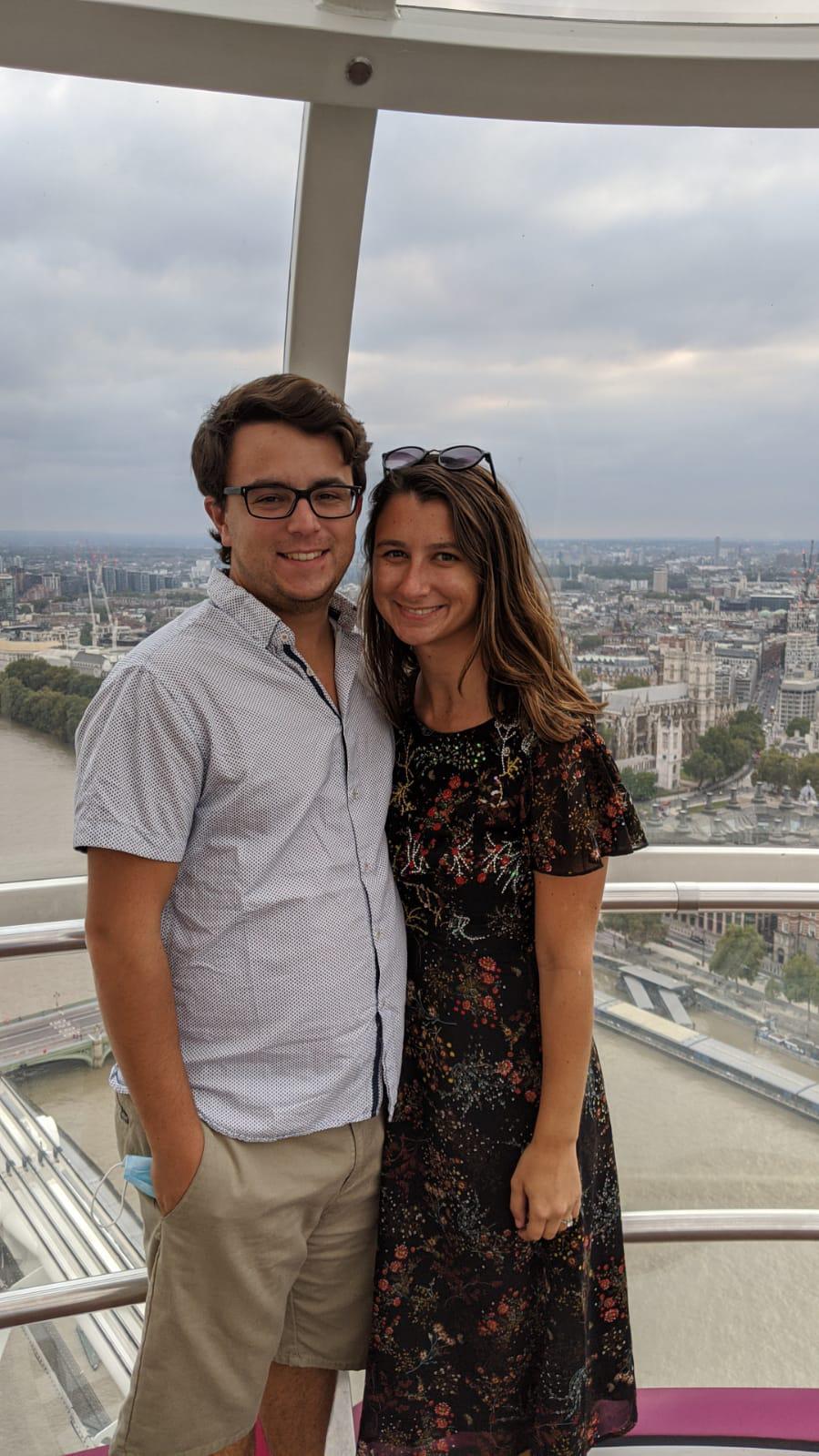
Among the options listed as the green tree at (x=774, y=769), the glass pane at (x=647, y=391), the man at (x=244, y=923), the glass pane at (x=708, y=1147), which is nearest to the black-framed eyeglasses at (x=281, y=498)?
the man at (x=244, y=923)

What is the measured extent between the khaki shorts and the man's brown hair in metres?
1.08

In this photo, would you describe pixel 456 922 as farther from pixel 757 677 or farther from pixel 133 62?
pixel 133 62

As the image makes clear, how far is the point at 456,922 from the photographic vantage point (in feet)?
5.44

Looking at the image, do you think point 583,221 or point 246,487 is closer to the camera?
point 246,487

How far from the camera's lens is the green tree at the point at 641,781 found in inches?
117

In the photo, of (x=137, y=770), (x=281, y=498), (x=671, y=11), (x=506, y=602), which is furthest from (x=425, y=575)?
(x=671, y=11)

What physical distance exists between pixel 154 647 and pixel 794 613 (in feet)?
6.56

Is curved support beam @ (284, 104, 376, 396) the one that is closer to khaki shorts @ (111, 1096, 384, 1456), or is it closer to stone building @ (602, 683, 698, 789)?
stone building @ (602, 683, 698, 789)

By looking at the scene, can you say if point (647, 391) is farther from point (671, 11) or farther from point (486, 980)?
point (486, 980)

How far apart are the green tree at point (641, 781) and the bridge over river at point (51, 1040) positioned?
1602 mm

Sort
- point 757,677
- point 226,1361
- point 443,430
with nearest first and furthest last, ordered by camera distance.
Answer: point 226,1361 < point 443,430 < point 757,677

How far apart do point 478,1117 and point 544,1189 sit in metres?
0.15

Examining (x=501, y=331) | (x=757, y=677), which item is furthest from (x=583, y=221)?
(x=757, y=677)

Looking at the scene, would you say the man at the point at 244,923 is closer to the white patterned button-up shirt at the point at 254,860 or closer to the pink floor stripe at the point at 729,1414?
the white patterned button-up shirt at the point at 254,860
